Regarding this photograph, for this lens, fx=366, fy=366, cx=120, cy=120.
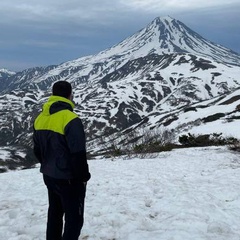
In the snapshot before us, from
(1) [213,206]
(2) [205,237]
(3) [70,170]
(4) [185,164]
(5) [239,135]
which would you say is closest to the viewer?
(3) [70,170]

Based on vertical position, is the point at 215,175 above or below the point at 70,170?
below

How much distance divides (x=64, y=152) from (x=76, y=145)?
1.33ft

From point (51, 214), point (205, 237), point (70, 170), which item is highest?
point (70, 170)

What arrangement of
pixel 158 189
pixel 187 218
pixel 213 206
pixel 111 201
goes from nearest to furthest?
1. pixel 187 218
2. pixel 213 206
3. pixel 111 201
4. pixel 158 189

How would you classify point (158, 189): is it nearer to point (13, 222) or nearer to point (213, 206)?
point (213, 206)

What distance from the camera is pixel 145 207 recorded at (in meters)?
10.9

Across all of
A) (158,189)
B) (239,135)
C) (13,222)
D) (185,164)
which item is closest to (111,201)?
(158,189)

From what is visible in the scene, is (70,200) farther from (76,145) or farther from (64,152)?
(76,145)

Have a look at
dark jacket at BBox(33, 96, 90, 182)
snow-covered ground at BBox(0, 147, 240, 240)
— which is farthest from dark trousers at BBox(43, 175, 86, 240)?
snow-covered ground at BBox(0, 147, 240, 240)

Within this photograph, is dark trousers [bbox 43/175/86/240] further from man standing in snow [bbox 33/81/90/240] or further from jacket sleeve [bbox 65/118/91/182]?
jacket sleeve [bbox 65/118/91/182]

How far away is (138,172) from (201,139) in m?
20.5

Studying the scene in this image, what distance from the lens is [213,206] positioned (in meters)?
10.8

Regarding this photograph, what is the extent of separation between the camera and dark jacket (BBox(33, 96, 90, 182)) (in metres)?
6.21

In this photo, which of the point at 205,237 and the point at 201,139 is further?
the point at 201,139
